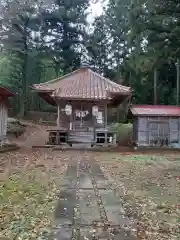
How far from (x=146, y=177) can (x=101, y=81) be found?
49.1 feet

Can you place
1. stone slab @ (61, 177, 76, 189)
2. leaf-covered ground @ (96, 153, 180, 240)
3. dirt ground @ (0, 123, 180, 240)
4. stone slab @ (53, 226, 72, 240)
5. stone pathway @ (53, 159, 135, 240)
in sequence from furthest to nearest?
1. stone slab @ (61, 177, 76, 189)
2. leaf-covered ground @ (96, 153, 180, 240)
3. dirt ground @ (0, 123, 180, 240)
4. stone pathway @ (53, 159, 135, 240)
5. stone slab @ (53, 226, 72, 240)

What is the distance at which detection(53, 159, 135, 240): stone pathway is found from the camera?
4729 millimetres

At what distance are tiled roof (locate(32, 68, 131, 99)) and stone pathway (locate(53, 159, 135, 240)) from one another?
506 inches

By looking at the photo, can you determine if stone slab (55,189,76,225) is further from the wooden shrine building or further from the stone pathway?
the wooden shrine building

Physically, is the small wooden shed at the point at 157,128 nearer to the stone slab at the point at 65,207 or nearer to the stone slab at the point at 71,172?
the stone slab at the point at 71,172

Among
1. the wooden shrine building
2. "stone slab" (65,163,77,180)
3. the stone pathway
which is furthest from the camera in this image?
the wooden shrine building

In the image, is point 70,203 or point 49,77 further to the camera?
point 49,77

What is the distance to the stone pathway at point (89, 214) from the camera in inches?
186

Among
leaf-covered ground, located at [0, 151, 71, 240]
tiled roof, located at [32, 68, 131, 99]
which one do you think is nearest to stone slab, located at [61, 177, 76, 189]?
leaf-covered ground, located at [0, 151, 71, 240]

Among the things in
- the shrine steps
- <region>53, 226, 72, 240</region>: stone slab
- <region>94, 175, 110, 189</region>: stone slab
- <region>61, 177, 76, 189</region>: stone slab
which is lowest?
<region>94, 175, 110, 189</region>: stone slab

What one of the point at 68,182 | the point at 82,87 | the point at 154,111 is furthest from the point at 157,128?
the point at 68,182

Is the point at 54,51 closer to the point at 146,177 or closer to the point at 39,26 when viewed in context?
the point at 39,26

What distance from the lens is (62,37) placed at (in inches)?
1521

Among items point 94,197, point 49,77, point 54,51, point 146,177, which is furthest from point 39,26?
point 94,197
